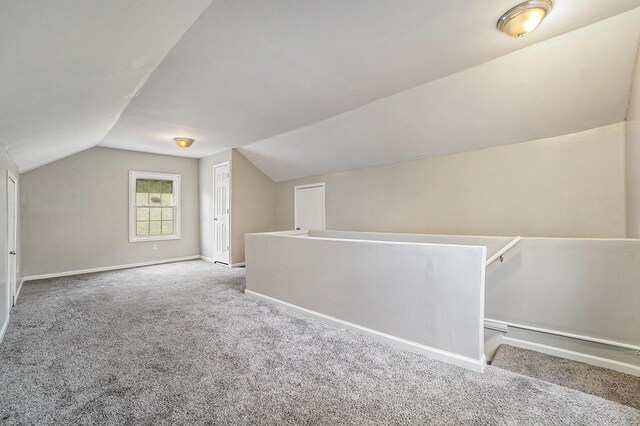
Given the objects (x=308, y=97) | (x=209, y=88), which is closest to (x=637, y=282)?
(x=308, y=97)

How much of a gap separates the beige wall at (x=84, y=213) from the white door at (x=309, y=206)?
9.95 feet

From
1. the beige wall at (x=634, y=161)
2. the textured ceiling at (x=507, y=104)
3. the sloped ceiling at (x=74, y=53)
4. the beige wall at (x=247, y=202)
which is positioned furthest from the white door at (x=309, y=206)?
the beige wall at (x=634, y=161)

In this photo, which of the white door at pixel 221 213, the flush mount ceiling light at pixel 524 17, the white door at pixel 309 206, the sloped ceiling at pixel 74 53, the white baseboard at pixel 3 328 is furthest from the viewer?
the white door at pixel 221 213

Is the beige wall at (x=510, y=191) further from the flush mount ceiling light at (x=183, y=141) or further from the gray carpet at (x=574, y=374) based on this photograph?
the flush mount ceiling light at (x=183, y=141)

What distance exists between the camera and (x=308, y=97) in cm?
324

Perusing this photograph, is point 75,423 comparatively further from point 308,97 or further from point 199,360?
point 308,97

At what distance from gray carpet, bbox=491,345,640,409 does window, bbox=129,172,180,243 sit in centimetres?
649

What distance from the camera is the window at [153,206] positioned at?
233 inches

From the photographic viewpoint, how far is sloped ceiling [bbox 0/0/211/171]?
1.16 meters

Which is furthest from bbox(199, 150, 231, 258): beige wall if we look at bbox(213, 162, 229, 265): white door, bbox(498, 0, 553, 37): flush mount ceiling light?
bbox(498, 0, 553, 37): flush mount ceiling light

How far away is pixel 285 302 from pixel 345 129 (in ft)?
8.48

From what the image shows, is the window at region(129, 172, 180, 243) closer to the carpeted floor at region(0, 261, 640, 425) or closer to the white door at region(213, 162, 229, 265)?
the white door at region(213, 162, 229, 265)

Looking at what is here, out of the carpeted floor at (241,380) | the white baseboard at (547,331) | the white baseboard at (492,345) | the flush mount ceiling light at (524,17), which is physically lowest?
the white baseboard at (492,345)

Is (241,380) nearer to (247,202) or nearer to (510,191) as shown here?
(510,191)
